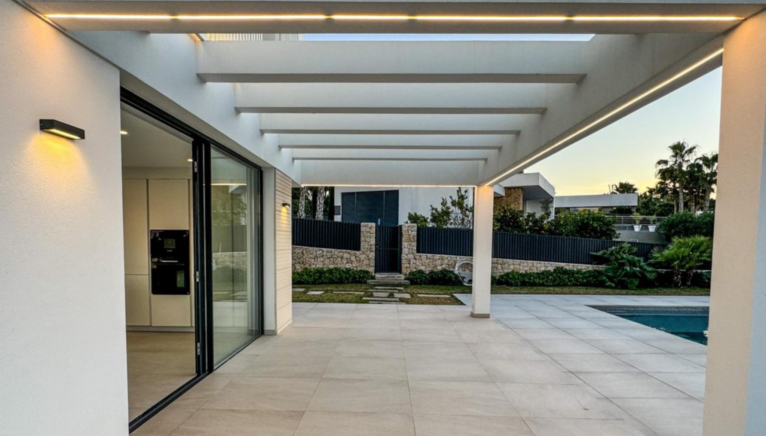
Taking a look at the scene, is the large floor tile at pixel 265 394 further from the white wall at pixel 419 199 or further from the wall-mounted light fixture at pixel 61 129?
the white wall at pixel 419 199

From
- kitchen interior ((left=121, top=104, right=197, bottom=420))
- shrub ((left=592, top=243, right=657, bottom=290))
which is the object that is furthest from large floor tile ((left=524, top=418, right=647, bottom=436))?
shrub ((left=592, top=243, right=657, bottom=290))

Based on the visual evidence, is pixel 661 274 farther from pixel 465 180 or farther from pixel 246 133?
pixel 246 133

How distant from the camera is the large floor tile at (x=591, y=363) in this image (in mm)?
4852

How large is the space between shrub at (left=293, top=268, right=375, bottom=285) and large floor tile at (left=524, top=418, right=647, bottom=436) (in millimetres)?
9779

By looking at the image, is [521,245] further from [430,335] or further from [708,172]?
[708,172]

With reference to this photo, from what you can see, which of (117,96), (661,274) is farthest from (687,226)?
(117,96)

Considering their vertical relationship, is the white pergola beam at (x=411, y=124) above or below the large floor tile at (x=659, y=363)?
above

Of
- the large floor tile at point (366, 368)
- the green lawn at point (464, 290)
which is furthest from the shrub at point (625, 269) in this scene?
the large floor tile at point (366, 368)

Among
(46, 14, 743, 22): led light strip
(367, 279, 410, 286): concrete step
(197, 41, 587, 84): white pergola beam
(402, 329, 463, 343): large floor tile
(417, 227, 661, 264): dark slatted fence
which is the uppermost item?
(197, 41, 587, 84): white pergola beam

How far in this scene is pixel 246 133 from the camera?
4.80 meters

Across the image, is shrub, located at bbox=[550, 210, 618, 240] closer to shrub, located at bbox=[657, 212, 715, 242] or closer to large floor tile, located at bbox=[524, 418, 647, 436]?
shrub, located at bbox=[657, 212, 715, 242]

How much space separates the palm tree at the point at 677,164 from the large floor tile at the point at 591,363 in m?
24.4

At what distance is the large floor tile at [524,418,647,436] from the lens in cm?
323

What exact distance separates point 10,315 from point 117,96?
5.13 ft
